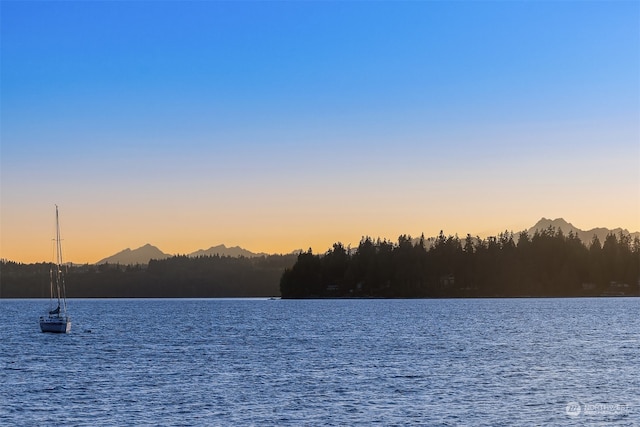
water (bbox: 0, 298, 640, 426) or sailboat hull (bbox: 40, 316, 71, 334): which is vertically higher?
sailboat hull (bbox: 40, 316, 71, 334)

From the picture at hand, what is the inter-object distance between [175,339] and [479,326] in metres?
60.5

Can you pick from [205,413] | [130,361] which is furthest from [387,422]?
[130,361]

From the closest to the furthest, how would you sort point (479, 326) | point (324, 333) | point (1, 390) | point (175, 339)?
point (1, 390) < point (175, 339) < point (324, 333) < point (479, 326)

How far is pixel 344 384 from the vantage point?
2699 inches

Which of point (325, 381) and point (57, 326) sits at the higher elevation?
point (57, 326)

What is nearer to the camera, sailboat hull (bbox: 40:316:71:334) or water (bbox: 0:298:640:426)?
water (bbox: 0:298:640:426)

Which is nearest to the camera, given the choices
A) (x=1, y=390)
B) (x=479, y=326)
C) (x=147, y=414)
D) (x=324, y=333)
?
(x=147, y=414)

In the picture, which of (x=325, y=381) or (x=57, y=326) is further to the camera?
(x=57, y=326)

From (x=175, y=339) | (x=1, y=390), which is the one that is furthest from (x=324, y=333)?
(x=1, y=390)

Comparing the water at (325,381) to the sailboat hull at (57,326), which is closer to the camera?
the water at (325,381)

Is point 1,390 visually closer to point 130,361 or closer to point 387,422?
point 130,361

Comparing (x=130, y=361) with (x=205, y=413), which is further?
(x=130, y=361)

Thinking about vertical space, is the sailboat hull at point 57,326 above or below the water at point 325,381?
above

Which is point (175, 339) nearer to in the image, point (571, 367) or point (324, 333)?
point (324, 333)
